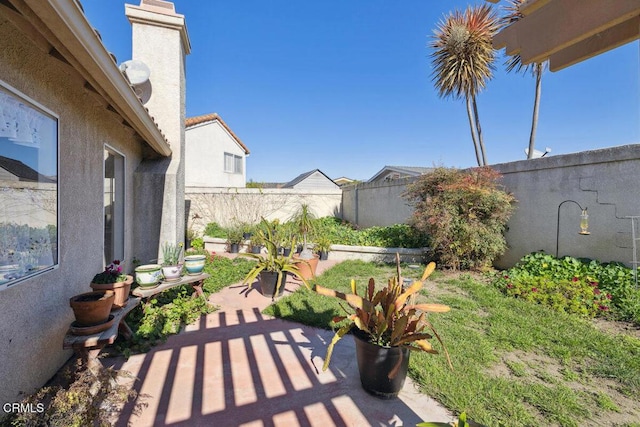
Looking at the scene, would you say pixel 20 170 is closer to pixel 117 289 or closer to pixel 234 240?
pixel 117 289

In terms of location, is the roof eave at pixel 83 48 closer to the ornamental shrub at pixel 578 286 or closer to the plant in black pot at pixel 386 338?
the plant in black pot at pixel 386 338

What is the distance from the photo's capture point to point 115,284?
9.19 ft

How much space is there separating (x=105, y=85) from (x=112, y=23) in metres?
7.42

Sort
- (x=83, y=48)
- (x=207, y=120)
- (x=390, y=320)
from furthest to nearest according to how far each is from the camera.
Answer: (x=207, y=120), (x=390, y=320), (x=83, y=48)

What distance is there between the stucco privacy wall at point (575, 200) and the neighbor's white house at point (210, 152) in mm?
15167

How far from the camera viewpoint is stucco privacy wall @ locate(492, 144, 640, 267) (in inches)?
179

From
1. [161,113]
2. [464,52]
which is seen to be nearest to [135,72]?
[161,113]

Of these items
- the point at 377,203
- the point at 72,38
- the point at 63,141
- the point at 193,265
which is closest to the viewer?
the point at 72,38

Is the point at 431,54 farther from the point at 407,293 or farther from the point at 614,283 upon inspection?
the point at 407,293

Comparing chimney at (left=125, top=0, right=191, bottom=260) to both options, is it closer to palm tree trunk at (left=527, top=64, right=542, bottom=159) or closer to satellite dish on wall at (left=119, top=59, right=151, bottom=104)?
satellite dish on wall at (left=119, top=59, right=151, bottom=104)

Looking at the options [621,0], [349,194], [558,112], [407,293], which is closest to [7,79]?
[407,293]

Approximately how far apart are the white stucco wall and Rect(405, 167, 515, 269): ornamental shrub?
46.0 ft

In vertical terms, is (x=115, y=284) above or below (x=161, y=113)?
below

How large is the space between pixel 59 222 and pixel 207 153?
50.8 feet
